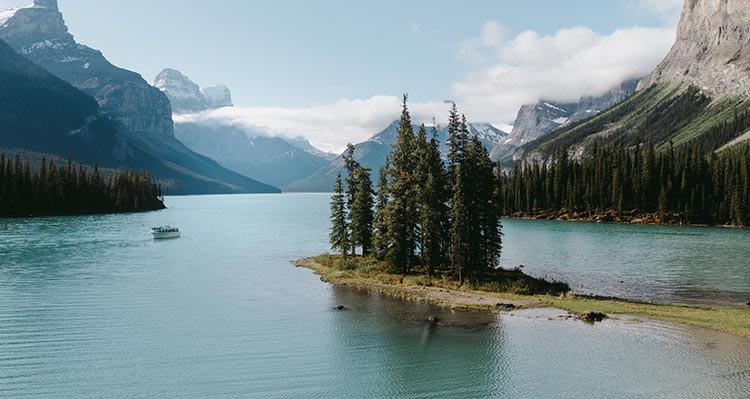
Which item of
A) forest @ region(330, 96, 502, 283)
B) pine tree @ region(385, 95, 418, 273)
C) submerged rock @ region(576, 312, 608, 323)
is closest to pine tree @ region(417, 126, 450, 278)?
forest @ region(330, 96, 502, 283)

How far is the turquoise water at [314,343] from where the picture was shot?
101 feet

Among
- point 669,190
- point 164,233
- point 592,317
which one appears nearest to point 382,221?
point 592,317

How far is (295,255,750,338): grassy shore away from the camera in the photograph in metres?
44.5

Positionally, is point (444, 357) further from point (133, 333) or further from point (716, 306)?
point (716, 306)

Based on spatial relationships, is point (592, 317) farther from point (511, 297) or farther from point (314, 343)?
point (314, 343)

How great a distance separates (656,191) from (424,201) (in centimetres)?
15291

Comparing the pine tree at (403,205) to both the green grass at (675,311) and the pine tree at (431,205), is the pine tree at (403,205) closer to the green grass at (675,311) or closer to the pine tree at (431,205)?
the pine tree at (431,205)

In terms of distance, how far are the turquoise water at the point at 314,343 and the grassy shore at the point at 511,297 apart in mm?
2757

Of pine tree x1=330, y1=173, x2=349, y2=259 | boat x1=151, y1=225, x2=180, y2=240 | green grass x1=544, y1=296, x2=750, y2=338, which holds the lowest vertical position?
green grass x1=544, y1=296, x2=750, y2=338

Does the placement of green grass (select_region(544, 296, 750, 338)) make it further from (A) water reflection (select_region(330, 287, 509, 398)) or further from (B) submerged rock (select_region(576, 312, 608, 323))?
(A) water reflection (select_region(330, 287, 509, 398))

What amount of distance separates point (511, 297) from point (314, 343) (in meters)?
24.9

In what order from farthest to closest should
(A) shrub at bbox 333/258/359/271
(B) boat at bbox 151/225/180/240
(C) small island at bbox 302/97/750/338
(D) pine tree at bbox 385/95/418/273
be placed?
(B) boat at bbox 151/225/180/240 → (A) shrub at bbox 333/258/359/271 → (D) pine tree at bbox 385/95/418/273 → (C) small island at bbox 302/97/750/338

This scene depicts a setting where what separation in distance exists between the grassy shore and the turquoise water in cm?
276

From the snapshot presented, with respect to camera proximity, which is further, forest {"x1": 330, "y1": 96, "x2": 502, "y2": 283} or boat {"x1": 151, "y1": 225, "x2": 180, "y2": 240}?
boat {"x1": 151, "y1": 225, "x2": 180, "y2": 240}
